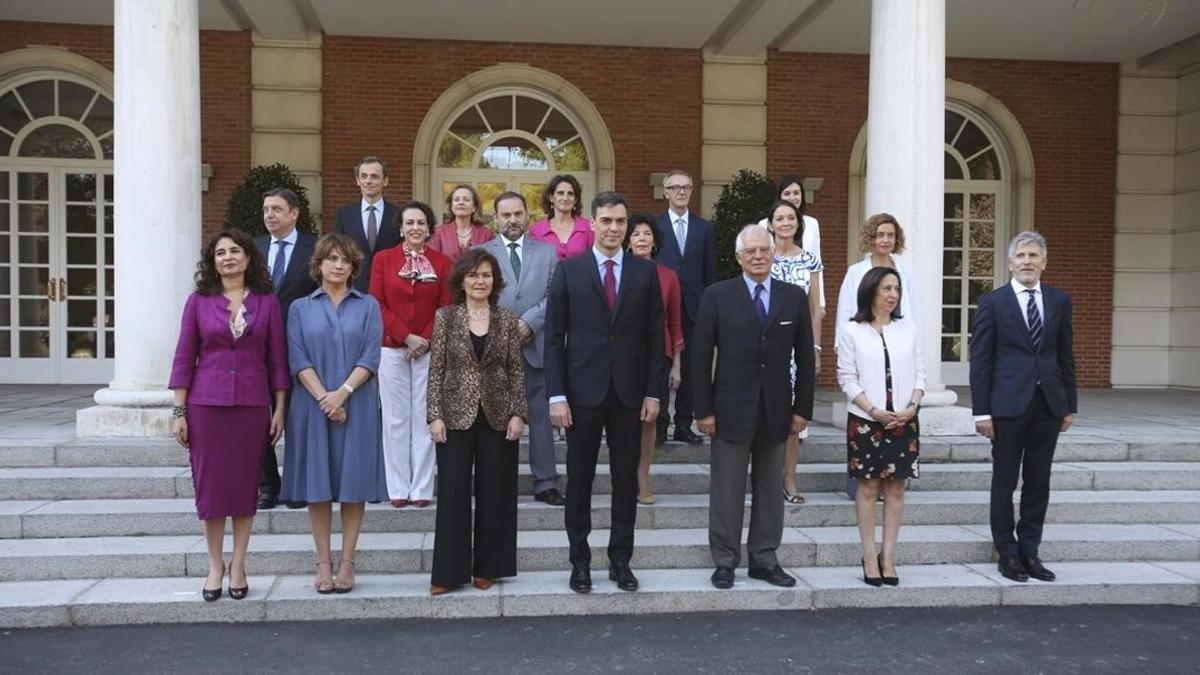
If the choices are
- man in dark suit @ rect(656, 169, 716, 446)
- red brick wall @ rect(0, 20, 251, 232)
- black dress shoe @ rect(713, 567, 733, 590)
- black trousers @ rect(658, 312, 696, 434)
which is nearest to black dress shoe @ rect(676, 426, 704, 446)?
black trousers @ rect(658, 312, 696, 434)

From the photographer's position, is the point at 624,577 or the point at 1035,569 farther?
the point at 1035,569

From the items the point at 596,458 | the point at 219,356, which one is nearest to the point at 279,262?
the point at 219,356

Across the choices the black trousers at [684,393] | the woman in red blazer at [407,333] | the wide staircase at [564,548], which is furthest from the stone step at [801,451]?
the woman in red blazer at [407,333]

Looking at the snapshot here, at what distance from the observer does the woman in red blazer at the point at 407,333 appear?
527 centimetres

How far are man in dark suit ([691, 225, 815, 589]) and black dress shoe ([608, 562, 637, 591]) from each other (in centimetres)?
44

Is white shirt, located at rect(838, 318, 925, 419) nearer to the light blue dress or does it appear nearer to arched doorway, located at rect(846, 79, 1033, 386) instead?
the light blue dress

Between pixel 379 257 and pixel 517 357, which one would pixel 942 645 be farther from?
pixel 379 257

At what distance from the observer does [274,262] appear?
5.45 meters

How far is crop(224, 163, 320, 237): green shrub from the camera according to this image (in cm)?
962

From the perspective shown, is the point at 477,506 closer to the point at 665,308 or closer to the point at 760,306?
the point at 665,308

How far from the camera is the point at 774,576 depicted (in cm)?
488

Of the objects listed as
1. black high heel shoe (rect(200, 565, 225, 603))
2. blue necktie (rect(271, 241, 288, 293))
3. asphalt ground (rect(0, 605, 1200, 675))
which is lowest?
asphalt ground (rect(0, 605, 1200, 675))

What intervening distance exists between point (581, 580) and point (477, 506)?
662mm

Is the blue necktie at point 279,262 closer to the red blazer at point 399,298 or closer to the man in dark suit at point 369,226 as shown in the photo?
the man in dark suit at point 369,226
